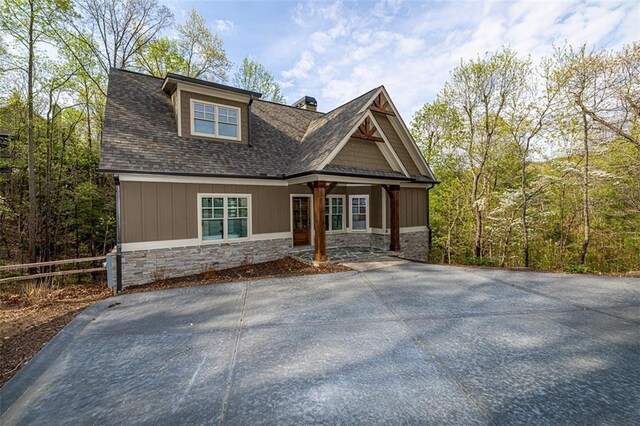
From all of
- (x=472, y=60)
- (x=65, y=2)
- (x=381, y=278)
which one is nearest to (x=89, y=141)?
(x=65, y=2)

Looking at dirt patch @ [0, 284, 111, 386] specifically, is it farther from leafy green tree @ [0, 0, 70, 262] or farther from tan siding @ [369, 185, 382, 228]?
tan siding @ [369, 185, 382, 228]

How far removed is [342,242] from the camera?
1162cm

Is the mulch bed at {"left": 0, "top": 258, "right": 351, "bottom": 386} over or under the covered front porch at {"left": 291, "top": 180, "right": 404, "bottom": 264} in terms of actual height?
under

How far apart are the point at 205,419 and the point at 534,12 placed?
1249 cm

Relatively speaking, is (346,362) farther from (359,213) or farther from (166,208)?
(359,213)

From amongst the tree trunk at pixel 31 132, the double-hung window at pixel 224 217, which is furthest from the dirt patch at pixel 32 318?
the tree trunk at pixel 31 132

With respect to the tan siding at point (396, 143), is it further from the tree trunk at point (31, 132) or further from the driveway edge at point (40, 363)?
the tree trunk at point (31, 132)

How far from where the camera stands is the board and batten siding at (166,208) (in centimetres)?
731

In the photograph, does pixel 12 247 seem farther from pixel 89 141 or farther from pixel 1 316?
pixel 1 316

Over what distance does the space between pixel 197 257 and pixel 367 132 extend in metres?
7.16

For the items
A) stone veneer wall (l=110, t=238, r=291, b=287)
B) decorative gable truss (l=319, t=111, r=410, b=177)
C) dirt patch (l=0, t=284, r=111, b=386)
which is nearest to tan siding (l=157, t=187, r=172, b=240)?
stone veneer wall (l=110, t=238, r=291, b=287)

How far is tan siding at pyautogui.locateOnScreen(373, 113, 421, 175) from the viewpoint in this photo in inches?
473

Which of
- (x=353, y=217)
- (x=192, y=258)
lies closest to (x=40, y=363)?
(x=192, y=258)

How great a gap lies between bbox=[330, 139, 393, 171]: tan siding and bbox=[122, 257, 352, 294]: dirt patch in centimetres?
359
